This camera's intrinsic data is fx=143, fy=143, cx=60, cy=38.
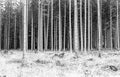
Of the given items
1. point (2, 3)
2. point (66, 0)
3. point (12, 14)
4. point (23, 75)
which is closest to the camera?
point (23, 75)

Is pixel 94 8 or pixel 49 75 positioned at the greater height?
pixel 94 8

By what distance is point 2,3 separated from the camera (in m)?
29.2

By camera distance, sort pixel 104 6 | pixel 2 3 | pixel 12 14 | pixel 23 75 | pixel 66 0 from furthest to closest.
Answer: pixel 12 14
pixel 2 3
pixel 104 6
pixel 66 0
pixel 23 75

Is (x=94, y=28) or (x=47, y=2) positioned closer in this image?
(x=47, y=2)

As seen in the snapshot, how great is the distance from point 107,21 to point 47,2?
12189mm

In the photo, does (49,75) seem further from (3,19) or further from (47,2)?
(3,19)

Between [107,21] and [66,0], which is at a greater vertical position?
[66,0]

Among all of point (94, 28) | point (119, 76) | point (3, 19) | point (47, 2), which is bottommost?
point (119, 76)

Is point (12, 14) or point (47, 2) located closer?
point (47, 2)

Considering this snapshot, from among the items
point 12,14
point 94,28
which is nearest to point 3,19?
point 12,14

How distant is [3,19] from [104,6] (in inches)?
902

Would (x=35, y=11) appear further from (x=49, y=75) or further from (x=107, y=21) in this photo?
(x=49, y=75)

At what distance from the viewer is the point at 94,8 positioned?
87.2 ft

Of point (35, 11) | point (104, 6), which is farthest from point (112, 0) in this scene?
point (35, 11)
